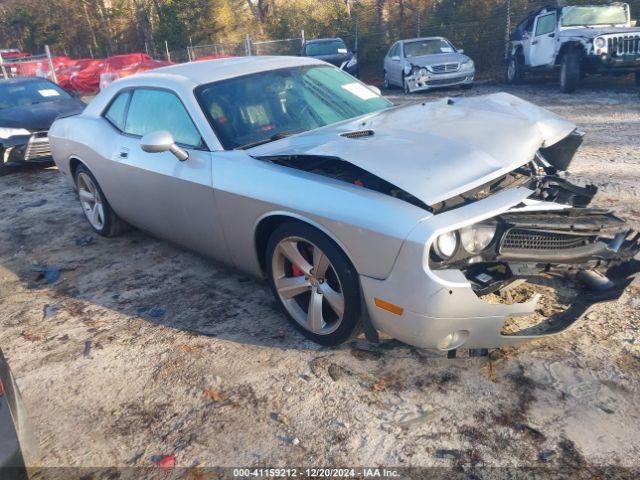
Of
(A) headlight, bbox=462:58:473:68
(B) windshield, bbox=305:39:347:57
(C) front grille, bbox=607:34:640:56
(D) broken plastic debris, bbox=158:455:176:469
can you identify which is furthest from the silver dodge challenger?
(B) windshield, bbox=305:39:347:57

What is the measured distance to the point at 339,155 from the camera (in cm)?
281

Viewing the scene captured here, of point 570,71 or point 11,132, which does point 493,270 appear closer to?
point 11,132

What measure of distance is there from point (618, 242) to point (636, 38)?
9.59 metres

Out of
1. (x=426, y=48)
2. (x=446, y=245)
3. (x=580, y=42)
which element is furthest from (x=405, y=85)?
(x=446, y=245)

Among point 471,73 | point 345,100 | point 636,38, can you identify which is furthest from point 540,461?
point 471,73

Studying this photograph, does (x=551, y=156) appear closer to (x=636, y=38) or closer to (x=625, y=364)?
(x=625, y=364)

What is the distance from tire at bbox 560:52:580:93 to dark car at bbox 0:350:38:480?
1197cm

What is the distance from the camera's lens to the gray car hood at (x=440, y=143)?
2.63 meters

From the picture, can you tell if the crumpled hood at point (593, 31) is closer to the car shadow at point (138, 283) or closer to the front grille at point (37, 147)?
the car shadow at point (138, 283)

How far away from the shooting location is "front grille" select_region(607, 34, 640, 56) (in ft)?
33.8

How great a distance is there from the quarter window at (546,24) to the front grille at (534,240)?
1100 cm

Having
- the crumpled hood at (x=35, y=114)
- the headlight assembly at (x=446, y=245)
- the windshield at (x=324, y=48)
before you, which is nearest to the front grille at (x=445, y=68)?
the windshield at (x=324, y=48)

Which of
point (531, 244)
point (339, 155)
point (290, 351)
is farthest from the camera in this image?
point (290, 351)

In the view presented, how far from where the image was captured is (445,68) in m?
12.8
